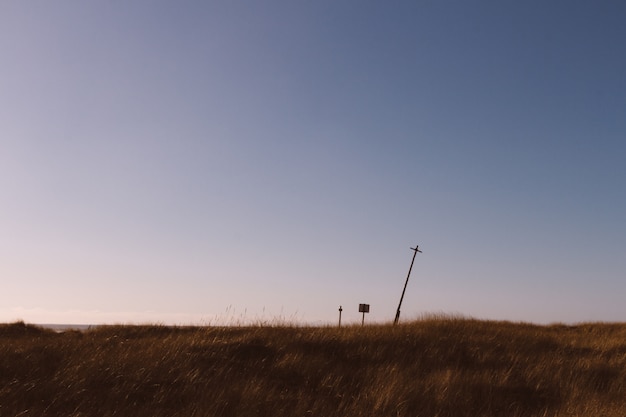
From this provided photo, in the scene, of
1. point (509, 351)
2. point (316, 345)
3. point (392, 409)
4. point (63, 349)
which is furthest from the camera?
point (509, 351)

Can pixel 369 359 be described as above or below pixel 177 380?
above

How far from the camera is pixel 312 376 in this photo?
1127 cm

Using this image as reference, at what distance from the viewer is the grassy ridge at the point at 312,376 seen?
8.73 metres

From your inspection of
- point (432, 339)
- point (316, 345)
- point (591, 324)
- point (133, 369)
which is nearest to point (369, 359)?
point (316, 345)

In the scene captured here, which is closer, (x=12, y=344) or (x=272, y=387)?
(x=272, y=387)

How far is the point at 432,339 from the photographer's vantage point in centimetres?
1538

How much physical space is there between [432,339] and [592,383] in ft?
14.3

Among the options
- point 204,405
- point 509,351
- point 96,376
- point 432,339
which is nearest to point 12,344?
point 96,376

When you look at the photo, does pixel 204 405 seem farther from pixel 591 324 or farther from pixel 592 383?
pixel 591 324

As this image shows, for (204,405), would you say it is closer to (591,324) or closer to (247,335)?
(247,335)

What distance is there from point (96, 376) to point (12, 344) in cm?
405

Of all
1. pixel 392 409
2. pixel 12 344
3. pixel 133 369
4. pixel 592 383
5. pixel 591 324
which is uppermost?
pixel 591 324

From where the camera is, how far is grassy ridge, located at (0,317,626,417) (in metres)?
8.73

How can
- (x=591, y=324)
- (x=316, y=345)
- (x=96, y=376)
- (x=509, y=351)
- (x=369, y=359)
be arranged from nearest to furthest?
(x=96, y=376)
(x=369, y=359)
(x=316, y=345)
(x=509, y=351)
(x=591, y=324)
